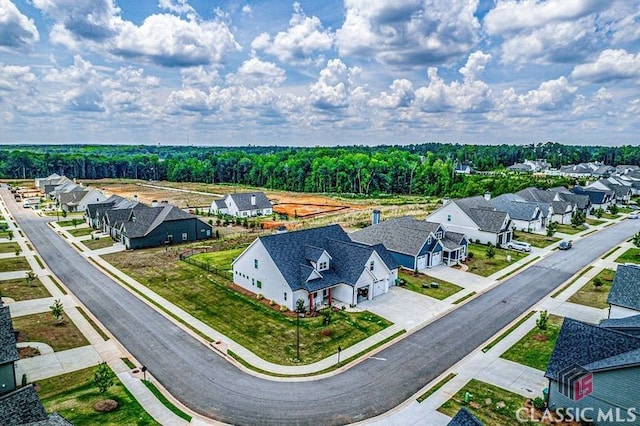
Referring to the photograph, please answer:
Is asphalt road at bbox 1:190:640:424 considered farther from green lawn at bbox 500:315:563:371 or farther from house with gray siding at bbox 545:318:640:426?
house with gray siding at bbox 545:318:640:426

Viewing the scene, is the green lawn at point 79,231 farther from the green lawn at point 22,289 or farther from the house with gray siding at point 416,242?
the house with gray siding at point 416,242

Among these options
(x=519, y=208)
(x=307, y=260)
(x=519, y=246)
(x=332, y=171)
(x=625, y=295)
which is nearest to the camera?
(x=625, y=295)

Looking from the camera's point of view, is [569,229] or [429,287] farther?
[569,229]

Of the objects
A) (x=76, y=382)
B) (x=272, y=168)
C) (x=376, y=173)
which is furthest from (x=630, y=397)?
Result: (x=272, y=168)

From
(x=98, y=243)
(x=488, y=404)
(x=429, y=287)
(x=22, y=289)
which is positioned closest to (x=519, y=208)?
(x=429, y=287)

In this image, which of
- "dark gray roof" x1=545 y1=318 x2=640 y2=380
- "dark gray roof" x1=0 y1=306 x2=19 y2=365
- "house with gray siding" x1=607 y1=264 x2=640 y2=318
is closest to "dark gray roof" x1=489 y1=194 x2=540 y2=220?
"house with gray siding" x1=607 y1=264 x2=640 y2=318

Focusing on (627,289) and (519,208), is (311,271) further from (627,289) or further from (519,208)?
(519,208)
